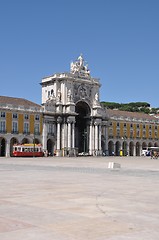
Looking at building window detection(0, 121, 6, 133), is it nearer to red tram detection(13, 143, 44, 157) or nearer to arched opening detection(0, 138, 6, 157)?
arched opening detection(0, 138, 6, 157)

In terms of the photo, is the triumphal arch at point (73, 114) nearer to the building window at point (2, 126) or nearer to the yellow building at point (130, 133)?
the yellow building at point (130, 133)

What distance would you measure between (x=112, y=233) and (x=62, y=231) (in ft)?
3.59

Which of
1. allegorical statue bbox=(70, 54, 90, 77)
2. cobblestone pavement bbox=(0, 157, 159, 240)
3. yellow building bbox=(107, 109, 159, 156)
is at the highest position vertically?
allegorical statue bbox=(70, 54, 90, 77)

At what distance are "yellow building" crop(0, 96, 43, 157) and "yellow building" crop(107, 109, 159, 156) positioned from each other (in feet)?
86.9

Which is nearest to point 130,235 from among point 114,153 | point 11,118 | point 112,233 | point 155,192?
point 112,233

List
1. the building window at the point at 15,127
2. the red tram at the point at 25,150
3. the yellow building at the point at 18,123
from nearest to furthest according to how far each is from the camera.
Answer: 1. the red tram at the point at 25,150
2. the yellow building at the point at 18,123
3. the building window at the point at 15,127

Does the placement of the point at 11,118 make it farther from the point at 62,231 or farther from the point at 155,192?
the point at 62,231

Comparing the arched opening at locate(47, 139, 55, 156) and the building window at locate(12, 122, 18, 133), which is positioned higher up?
the building window at locate(12, 122, 18, 133)

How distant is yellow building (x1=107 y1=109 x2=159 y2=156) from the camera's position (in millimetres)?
125188

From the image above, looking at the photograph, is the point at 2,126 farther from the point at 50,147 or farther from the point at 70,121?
the point at 70,121

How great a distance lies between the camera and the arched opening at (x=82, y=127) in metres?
118

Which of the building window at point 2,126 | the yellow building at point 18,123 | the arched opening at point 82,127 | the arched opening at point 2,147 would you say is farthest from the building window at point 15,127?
the arched opening at point 82,127

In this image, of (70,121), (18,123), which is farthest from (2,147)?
(70,121)

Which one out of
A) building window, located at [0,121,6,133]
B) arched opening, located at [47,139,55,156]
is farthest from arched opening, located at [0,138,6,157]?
arched opening, located at [47,139,55,156]
